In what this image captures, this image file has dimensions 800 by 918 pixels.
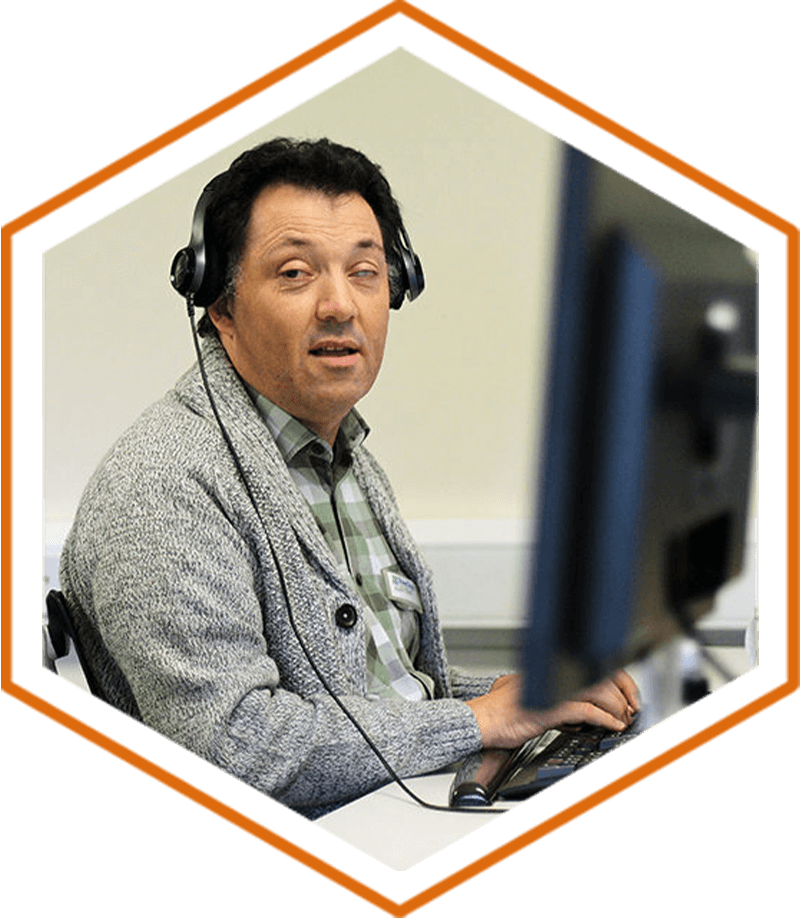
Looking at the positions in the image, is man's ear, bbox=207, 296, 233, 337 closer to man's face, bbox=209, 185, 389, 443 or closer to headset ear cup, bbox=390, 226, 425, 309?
man's face, bbox=209, 185, 389, 443

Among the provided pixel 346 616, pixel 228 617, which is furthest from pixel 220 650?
pixel 346 616

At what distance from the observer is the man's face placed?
1.03 m

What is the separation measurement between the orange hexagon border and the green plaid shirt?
10.5 inches

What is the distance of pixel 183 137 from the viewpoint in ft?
2.76

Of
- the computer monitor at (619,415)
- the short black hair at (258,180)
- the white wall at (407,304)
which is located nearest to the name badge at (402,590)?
the white wall at (407,304)

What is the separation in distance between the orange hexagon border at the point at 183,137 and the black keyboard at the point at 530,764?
3.1 inches

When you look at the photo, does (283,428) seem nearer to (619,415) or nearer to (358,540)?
(358,540)

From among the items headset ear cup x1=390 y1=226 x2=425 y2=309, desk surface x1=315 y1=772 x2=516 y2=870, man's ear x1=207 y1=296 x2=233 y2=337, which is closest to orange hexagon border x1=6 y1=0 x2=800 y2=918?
desk surface x1=315 y1=772 x2=516 y2=870

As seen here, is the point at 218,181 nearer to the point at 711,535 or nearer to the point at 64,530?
the point at 64,530

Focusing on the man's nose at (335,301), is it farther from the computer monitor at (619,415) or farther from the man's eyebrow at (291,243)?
the computer monitor at (619,415)

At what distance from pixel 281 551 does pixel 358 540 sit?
0.72 feet

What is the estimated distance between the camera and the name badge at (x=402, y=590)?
45.3 inches

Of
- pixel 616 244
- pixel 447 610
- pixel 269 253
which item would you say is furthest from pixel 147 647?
pixel 447 610

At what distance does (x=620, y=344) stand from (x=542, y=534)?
2.6 inches
